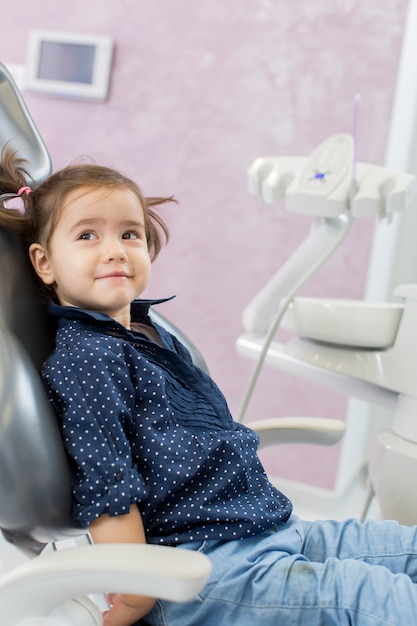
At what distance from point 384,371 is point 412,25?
144 cm

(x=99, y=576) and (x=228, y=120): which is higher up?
(x=228, y=120)

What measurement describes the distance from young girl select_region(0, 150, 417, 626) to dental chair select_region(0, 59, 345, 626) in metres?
0.03

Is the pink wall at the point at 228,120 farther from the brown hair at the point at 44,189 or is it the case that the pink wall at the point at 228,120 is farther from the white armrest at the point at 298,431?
the brown hair at the point at 44,189

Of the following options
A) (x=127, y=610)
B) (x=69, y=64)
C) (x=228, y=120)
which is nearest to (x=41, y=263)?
(x=127, y=610)

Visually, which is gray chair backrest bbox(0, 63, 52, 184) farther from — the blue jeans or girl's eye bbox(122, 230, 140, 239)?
the blue jeans

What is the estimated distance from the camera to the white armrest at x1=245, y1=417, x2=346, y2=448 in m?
1.39

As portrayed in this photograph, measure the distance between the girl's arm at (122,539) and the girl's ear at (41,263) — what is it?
1.23 feet

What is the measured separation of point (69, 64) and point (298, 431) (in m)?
1.84

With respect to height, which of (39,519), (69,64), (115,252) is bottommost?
(39,519)

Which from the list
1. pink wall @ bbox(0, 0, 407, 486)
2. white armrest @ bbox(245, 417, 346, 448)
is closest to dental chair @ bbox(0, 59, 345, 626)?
white armrest @ bbox(245, 417, 346, 448)

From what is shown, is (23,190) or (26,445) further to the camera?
(23,190)

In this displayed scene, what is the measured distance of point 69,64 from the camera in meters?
2.79

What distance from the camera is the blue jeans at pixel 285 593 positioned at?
975 millimetres

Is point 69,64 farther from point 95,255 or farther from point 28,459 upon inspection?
point 28,459
